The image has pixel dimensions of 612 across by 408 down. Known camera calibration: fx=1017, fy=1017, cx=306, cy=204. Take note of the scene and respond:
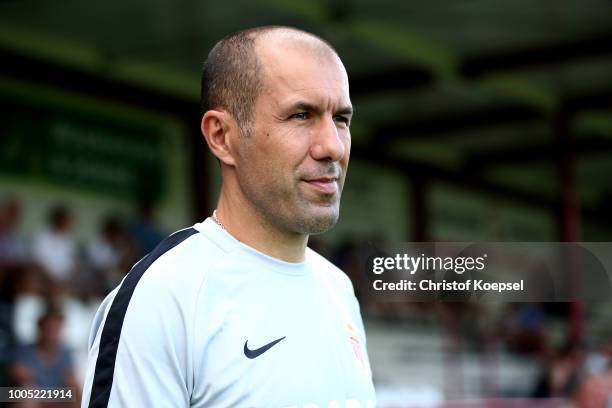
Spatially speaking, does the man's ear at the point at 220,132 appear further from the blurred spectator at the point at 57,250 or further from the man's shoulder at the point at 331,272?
the blurred spectator at the point at 57,250

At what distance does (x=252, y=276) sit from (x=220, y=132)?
11.8 inches

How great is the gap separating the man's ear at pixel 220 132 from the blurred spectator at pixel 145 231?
9222 millimetres

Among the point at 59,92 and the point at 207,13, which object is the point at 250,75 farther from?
the point at 59,92

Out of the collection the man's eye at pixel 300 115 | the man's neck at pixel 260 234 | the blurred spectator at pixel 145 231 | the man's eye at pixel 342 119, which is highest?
the blurred spectator at pixel 145 231

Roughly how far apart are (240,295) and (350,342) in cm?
31

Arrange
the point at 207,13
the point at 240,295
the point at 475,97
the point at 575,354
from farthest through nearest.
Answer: the point at 475,97, the point at 207,13, the point at 575,354, the point at 240,295

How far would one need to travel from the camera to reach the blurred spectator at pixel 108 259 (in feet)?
33.8

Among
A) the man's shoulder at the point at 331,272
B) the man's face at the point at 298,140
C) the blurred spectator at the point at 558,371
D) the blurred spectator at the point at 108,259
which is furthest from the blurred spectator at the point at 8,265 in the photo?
the man's face at the point at 298,140

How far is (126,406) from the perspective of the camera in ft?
5.83

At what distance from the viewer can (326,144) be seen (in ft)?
6.34

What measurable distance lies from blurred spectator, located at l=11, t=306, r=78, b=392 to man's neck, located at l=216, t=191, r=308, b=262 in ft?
7.98

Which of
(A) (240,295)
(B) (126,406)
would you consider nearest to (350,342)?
(A) (240,295)

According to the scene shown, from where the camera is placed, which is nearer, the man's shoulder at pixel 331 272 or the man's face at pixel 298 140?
the man's face at pixel 298 140

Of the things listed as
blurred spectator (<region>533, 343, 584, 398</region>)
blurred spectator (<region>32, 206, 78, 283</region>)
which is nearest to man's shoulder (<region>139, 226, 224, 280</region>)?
blurred spectator (<region>533, 343, 584, 398</region>)
